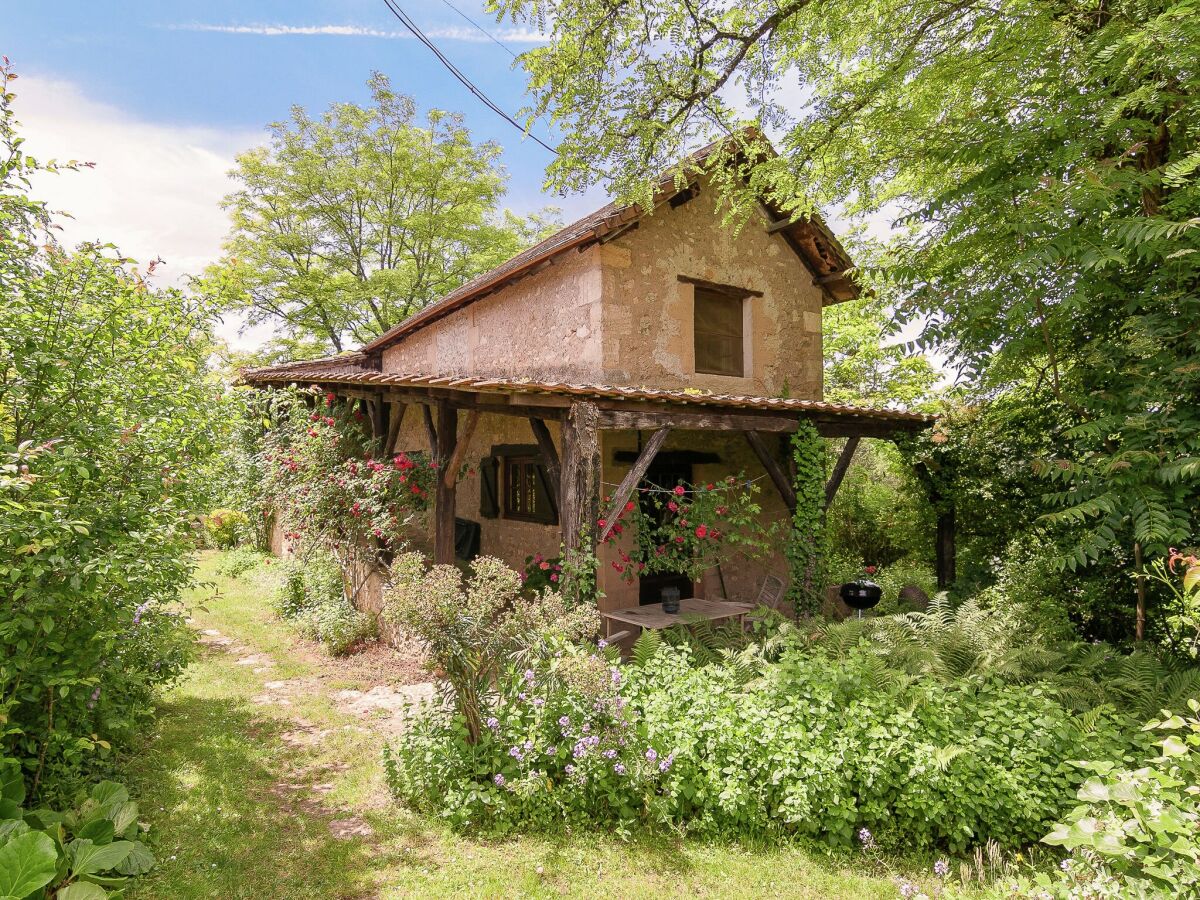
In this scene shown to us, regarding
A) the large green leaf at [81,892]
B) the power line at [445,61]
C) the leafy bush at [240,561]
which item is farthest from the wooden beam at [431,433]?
the leafy bush at [240,561]

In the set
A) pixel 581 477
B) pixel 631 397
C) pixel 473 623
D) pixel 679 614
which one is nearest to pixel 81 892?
pixel 473 623

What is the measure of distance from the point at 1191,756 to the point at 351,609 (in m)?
8.20

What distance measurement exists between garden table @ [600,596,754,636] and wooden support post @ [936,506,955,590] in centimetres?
386

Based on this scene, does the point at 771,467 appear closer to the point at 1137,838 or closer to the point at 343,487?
the point at 1137,838

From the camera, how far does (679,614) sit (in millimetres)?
7016

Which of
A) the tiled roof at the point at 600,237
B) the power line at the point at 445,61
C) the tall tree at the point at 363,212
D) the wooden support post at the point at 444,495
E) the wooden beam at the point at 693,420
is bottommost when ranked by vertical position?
the wooden support post at the point at 444,495

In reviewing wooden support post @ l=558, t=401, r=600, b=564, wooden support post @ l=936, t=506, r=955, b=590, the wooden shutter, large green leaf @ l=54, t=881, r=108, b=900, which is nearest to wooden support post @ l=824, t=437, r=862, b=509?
wooden support post @ l=936, t=506, r=955, b=590

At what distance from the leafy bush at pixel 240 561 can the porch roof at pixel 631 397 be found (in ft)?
14.2

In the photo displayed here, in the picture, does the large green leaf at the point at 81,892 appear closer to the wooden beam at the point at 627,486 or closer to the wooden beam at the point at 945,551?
the wooden beam at the point at 627,486

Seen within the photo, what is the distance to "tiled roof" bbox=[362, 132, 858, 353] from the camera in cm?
733

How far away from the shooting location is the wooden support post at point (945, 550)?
9148 millimetres

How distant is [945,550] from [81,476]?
407 inches

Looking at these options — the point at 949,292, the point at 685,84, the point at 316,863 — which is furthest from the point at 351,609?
the point at 949,292

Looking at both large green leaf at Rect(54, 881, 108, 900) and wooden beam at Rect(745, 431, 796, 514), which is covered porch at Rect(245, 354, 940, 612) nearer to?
wooden beam at Rect(745, 431, 796, 514)
